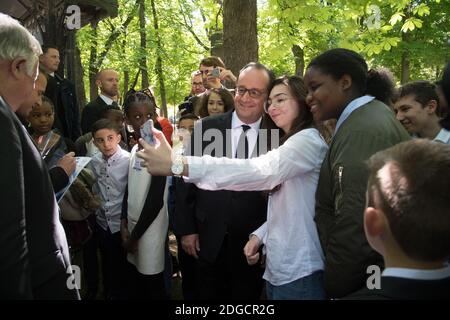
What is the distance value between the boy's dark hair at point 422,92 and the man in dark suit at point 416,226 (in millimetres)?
2270

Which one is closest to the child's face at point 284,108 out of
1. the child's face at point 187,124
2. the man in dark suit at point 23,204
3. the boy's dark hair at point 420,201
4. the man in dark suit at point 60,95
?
the boy's dark hair at point 420,201

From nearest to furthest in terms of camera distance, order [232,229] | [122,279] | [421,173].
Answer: [421,173] < [232,229] < [122,279]

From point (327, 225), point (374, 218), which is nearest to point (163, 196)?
point (327, 225)

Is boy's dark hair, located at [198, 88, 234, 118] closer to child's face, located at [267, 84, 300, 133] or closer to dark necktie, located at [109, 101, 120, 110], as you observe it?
child's face, located at [267, 84, 300, 133]

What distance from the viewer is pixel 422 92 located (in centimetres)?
331

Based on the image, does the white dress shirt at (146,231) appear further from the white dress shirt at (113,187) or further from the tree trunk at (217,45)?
the tree trunk at (217,45)

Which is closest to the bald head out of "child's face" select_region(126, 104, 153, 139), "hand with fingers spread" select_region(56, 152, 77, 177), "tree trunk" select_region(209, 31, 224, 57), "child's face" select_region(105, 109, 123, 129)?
"child's face" select_region(105, 109, 123, 129)

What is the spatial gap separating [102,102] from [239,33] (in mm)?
2032

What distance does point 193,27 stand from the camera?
63.4 ft

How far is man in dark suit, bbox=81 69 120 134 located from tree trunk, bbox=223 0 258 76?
A: 162cm

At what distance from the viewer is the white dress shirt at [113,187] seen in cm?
362

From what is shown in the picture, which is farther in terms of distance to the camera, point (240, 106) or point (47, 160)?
point (47, 160)
